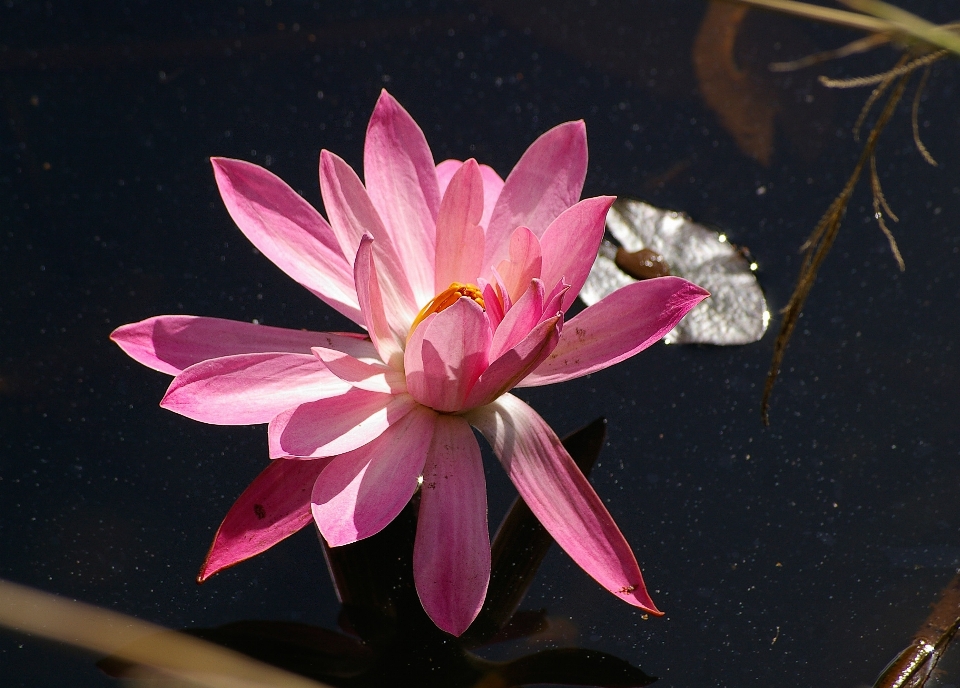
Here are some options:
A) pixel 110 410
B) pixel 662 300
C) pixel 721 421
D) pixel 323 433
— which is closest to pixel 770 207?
pixel 721 421

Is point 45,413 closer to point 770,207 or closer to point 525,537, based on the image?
point 525,537

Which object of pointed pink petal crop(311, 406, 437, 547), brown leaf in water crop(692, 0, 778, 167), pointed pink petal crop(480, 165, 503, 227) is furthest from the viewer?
brown leaf in water crop(692, 0, 778, 167)

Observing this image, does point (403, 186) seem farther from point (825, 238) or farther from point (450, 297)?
point (825, 238)

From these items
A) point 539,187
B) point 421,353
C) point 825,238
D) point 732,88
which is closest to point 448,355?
point 421,353

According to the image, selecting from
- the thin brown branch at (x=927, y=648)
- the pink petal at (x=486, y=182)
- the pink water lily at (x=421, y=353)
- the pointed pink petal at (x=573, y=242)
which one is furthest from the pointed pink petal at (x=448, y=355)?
the thin brown branch at (x=927, y=648)

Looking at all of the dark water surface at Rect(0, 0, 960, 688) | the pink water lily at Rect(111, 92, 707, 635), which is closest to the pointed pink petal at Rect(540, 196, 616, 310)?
the pink water lily at Rect(111, 92, 707, 635)

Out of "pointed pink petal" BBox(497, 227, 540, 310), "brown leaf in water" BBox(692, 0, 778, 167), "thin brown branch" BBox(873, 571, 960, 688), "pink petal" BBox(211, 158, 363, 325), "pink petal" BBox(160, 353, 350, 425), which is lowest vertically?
"thin brown branch" BBox(873, 571, 960, 688)

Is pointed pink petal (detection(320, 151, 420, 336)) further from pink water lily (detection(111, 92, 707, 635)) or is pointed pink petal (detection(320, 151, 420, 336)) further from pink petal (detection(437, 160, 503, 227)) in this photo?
pink petal (detection(437, 160, 503, 227))
